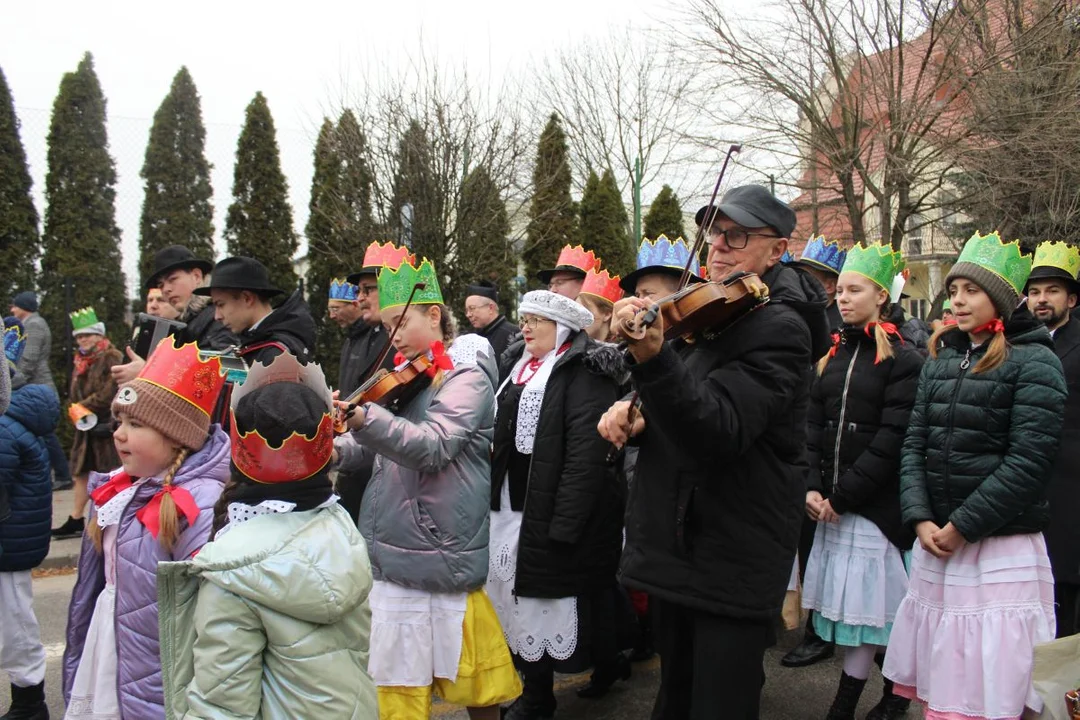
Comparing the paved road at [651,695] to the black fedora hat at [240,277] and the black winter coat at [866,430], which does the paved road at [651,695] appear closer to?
the black winter coat at [866,430]

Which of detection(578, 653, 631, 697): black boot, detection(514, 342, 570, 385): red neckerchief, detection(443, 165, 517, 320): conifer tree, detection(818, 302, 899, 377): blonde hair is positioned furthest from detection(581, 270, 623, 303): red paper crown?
detection(443, 165, 517, 320): conifer tree

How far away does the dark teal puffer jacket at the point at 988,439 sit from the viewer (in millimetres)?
3430

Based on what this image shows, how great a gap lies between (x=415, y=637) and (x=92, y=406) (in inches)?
206

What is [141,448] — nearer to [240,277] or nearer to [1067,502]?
[240,277]

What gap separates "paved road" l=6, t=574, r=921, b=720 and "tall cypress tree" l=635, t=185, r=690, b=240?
1375 cm

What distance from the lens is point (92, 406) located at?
7.51 m

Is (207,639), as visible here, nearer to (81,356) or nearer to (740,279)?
(740,279)

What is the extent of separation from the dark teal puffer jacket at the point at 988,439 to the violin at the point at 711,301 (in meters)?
1.47

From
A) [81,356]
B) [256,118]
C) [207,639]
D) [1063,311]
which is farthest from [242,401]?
[256,118]

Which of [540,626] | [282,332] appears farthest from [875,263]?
[282,332]

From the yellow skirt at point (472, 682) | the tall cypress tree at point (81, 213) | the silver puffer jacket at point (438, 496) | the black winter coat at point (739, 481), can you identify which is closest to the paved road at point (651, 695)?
the yellow skirt at point (472, 682)

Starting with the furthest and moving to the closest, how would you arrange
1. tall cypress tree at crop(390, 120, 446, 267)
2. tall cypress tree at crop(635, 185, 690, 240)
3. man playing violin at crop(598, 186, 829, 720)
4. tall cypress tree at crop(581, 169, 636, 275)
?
tall cypress tree at crop(635, 185, 690, 240) < tall cypress tree at crop(581, 169, 636, 275) < tall cypress tree at crop(390, 120, 446, 267) < man playing violin at crop(598, 186, 829, 720)

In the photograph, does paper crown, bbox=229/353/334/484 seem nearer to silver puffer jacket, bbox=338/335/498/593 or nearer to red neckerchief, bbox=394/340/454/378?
silver puffer jacket, bbox=338/335/498/593

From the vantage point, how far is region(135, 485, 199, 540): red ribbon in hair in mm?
2762
